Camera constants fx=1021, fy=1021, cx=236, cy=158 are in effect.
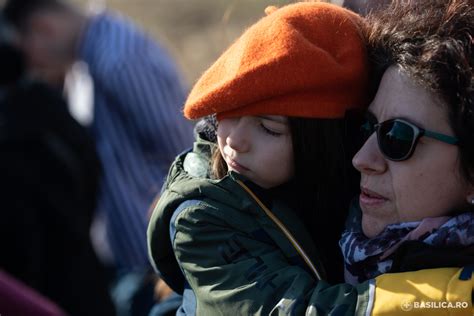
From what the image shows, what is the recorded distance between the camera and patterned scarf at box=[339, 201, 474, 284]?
202 centimetres

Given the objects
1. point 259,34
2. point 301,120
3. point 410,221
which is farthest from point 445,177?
point 259,34

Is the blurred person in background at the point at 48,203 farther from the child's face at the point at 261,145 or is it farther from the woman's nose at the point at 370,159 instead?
the woman's nose at the point at 370,159

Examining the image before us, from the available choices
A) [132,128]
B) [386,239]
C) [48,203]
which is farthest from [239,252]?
[132,128]

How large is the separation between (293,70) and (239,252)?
399 millimetres

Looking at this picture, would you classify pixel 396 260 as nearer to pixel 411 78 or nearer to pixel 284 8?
pixel 411 78

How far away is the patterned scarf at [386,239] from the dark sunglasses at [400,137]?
0.48 ft

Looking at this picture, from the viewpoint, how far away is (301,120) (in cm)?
220

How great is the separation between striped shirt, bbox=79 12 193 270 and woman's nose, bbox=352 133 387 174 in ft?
9.80

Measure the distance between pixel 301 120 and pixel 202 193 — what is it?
0.87 ft

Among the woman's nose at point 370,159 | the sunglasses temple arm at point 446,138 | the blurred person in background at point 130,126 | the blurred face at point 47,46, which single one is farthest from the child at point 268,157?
the blurred face at point 47,46

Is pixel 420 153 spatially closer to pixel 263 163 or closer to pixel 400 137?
pixel 400 137

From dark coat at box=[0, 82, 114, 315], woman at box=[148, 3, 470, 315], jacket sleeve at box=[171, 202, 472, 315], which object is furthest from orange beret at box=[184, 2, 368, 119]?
dark coat at box=[0, 82, 114, 315]

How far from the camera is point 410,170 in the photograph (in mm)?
2064

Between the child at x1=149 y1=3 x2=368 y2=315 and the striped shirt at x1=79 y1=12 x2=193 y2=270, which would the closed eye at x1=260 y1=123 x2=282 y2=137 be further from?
the striped shirt at x1=79 y1=12 x2=193 y2=270
